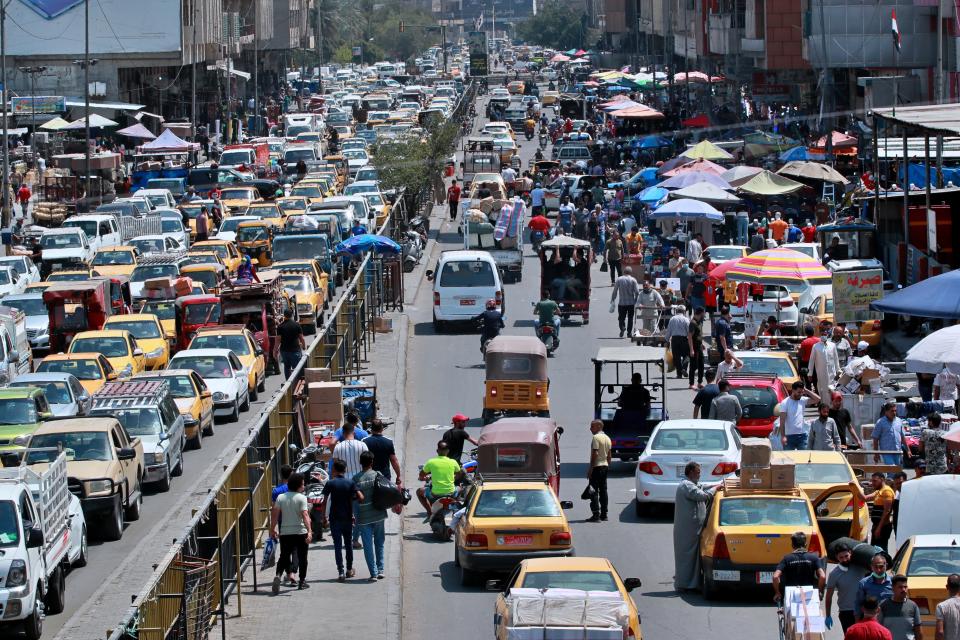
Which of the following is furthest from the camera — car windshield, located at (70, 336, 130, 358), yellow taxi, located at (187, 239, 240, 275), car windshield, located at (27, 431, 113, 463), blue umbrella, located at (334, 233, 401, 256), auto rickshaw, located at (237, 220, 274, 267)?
auto rickshaw, located at (237, 220, 274, 267)

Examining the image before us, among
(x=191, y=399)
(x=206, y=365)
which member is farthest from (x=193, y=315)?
(x=191, y=399)

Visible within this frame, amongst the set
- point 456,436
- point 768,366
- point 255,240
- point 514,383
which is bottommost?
point 456,436

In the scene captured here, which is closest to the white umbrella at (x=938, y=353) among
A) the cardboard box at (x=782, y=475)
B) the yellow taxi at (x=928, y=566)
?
the cardboard box at (x=782, y=475)

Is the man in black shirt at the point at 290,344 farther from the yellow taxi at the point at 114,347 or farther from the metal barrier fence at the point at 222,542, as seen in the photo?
the metal barrier fence at the point at 222,542

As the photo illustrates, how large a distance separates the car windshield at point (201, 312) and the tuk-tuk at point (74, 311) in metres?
1.57

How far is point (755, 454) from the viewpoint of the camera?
16.9 m

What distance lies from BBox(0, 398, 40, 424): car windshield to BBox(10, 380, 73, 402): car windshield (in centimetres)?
182

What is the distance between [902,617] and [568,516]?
8.44 m

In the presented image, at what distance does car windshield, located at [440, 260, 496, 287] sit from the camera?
3684 centimetres

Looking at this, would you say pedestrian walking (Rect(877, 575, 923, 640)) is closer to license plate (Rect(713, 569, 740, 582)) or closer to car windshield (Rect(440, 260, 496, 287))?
license plate (Rect(713, 569, 740, 582))

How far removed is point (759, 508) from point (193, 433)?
11.1m

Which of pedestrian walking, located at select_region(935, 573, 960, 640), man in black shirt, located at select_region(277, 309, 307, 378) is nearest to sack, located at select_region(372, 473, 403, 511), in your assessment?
pedestrian walking, located at select_region(935, 573, 960, 640)

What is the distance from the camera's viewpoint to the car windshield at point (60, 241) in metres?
43.4

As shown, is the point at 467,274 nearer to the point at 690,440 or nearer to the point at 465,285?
the point at 465,285
